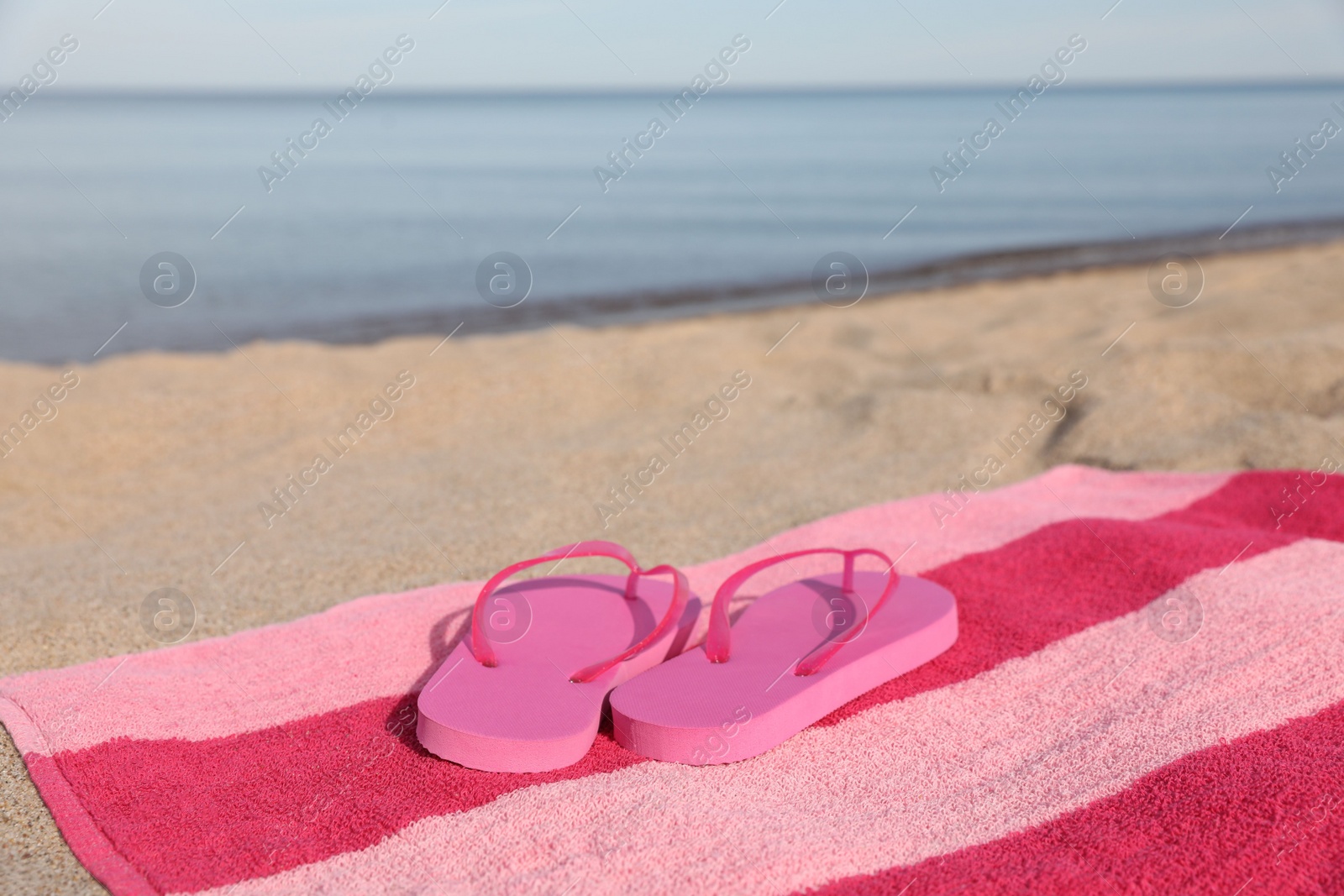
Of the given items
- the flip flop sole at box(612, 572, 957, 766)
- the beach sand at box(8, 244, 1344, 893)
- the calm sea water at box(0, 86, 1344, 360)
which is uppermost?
the flip flop sole at box(612, 572, 957, 766)

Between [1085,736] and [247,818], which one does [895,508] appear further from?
[247,818]

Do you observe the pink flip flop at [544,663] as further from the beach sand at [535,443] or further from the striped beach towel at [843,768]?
the beach sand at [535,443]

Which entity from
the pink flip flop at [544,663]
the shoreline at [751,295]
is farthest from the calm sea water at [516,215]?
the pink flip flop at [544,663]

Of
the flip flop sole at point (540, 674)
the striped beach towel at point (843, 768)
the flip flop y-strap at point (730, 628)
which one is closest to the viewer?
the striped beach towel at point (843, 768)

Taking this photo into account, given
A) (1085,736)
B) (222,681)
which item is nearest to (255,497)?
(222,681)

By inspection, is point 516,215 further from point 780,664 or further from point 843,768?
point 843,768

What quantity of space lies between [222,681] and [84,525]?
6.33 feet

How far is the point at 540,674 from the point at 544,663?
0.18 feet

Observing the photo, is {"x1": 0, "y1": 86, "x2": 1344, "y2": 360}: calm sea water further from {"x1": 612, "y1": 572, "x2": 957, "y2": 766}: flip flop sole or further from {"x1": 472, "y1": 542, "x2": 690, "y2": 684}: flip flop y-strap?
{"x1": 612, "y1": 572, "x2": 957, "y2": 766}: flip flop sole

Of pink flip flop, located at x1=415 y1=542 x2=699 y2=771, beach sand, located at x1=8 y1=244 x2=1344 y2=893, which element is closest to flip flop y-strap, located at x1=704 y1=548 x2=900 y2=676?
pink flip flop, located at x1=415 y1=542 x2=699 y2=771

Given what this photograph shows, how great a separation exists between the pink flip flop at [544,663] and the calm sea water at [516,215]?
7.43 meters

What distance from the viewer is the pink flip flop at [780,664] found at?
1923mm

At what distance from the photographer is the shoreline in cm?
911

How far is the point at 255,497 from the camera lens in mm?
3982
